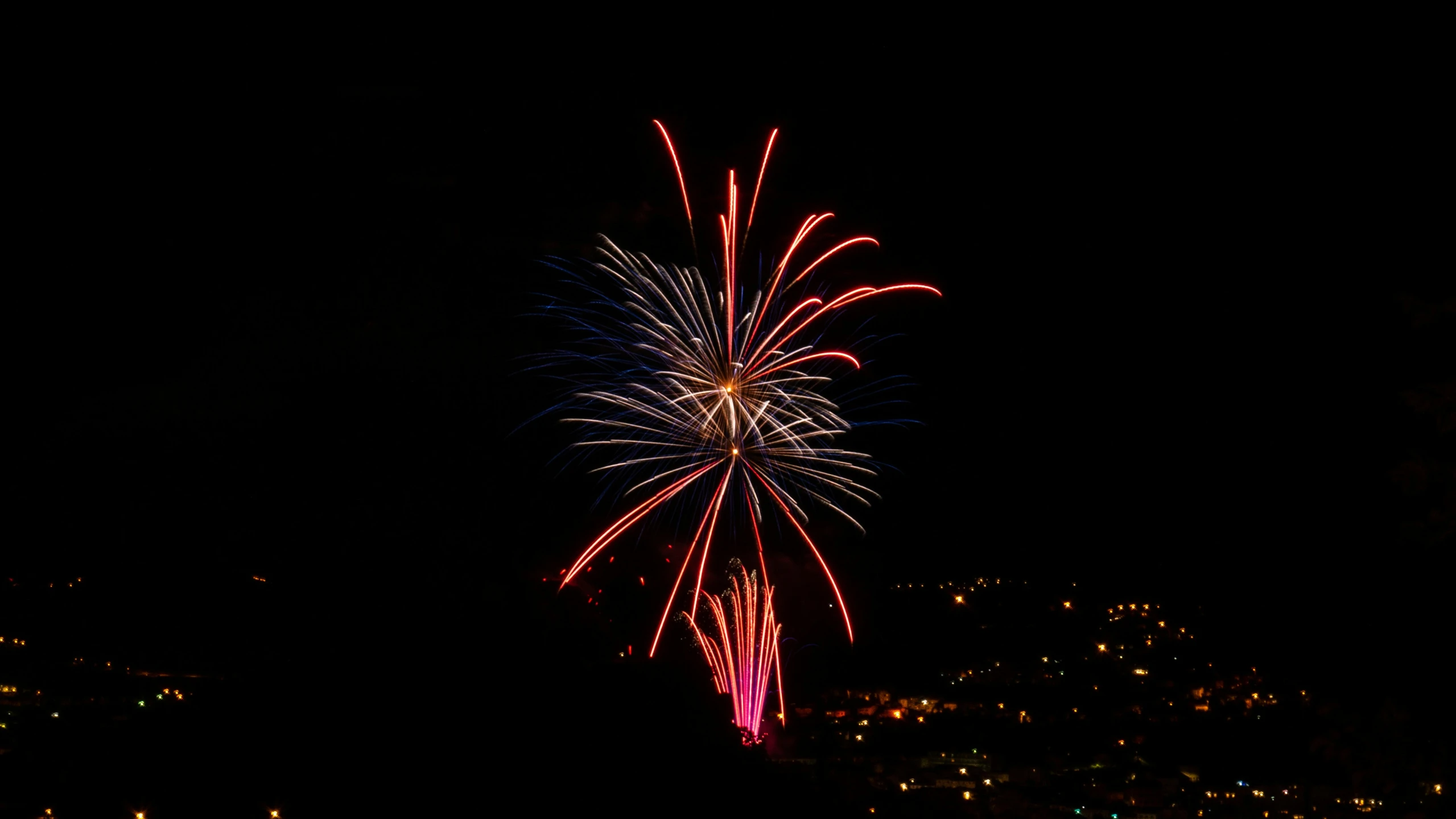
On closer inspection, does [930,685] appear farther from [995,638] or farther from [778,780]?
[778,780]

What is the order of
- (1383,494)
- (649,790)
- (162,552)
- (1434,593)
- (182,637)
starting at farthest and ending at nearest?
(162,552)
(1383,494)
(182,637)
(1434,593)
(649,790)

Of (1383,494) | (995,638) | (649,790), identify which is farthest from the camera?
(995,638)

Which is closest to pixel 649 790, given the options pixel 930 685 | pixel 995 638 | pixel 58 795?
pixel 58 795

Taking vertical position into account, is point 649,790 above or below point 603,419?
below

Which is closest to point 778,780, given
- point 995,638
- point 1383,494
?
point 1383,494

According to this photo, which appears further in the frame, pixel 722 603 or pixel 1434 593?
pixel 722 603

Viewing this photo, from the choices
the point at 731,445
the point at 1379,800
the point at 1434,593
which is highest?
the point at 731,445
